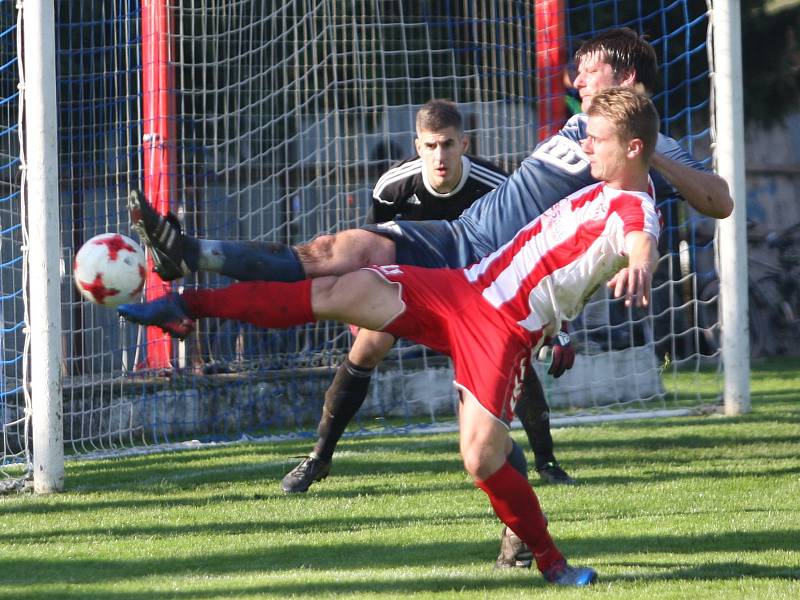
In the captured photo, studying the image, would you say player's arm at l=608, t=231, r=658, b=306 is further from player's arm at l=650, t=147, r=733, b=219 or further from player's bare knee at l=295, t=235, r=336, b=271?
player's bare knee at l=295, t=235, r=336, b=271

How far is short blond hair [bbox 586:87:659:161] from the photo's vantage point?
14.2ft

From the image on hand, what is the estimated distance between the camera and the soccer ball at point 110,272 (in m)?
4.79

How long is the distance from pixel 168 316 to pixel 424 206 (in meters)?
2.50

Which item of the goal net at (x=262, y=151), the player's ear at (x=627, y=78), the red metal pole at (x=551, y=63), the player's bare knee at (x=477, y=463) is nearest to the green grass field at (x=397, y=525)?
the player's bare knee at (x=477, y=463)

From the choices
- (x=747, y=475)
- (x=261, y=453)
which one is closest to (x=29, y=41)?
(x=261, y=453)

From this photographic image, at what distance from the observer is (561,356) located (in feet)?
19.4

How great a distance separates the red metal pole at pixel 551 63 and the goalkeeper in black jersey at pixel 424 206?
12.0 feet

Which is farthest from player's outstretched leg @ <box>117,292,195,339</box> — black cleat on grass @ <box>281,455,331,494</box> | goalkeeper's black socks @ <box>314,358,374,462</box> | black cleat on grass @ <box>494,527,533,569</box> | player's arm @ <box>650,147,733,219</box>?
black cleat on grass @ <box>281,455,331,494</box>

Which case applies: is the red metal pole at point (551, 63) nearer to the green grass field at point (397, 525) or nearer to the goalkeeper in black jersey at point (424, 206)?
the green grass field at point (397, 525)

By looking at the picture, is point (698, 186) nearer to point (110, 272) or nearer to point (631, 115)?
point (631, 115)

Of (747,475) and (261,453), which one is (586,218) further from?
(261,453)

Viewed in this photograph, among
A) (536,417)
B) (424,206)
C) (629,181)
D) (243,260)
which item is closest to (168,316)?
(243,260)

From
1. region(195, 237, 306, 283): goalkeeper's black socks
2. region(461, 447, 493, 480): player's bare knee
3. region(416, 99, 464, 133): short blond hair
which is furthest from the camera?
region(416, 99, 464, 133): short blond hair

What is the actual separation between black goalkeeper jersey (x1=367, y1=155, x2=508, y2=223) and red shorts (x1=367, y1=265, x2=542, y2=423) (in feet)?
6.30
